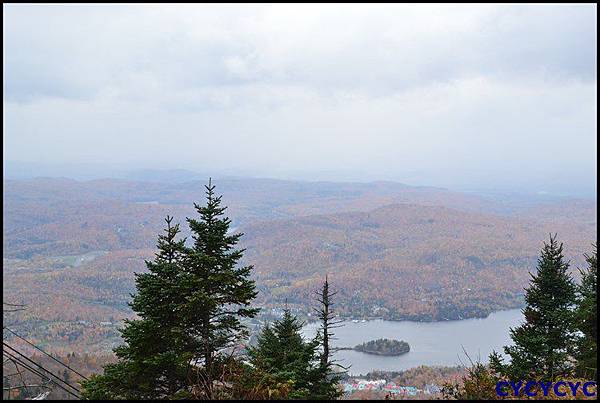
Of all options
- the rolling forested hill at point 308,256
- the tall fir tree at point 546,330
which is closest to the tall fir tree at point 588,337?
the tall fir tree at point 546,330

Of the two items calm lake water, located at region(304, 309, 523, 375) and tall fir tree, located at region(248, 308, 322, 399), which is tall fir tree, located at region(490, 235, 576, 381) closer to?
tall fir tree, located at region(248, 308, 322, 399)

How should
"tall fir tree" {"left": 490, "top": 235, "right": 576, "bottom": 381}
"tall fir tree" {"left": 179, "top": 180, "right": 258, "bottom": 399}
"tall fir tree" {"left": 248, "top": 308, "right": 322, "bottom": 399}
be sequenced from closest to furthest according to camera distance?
"tall fir tree" {"left": 179, "top": 180, "right": 258, "bottom": 399} → "tall fir tree" {"left": 248, "top": 308, "right": 322, "bottom": 399} → "tall fir tree" {"left": 490, "top": 235, "right": 576, "bottom": 381}

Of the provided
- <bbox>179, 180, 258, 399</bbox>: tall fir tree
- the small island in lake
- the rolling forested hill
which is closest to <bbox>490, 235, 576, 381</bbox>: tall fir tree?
<bbox>179, 180, 258, 399</bbox>: tall fir tree

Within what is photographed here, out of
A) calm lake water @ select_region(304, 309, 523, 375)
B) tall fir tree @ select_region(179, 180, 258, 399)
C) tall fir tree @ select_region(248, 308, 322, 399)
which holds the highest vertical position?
tall fir tree @ select_region(179, 180, 258, 399)

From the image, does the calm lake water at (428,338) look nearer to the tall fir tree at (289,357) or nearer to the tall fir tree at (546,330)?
the tall fir tree at (546,330)

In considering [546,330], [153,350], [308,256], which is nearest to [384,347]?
[546,330]

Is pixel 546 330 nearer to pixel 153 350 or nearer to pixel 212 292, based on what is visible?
Answer: pixel 212 292
